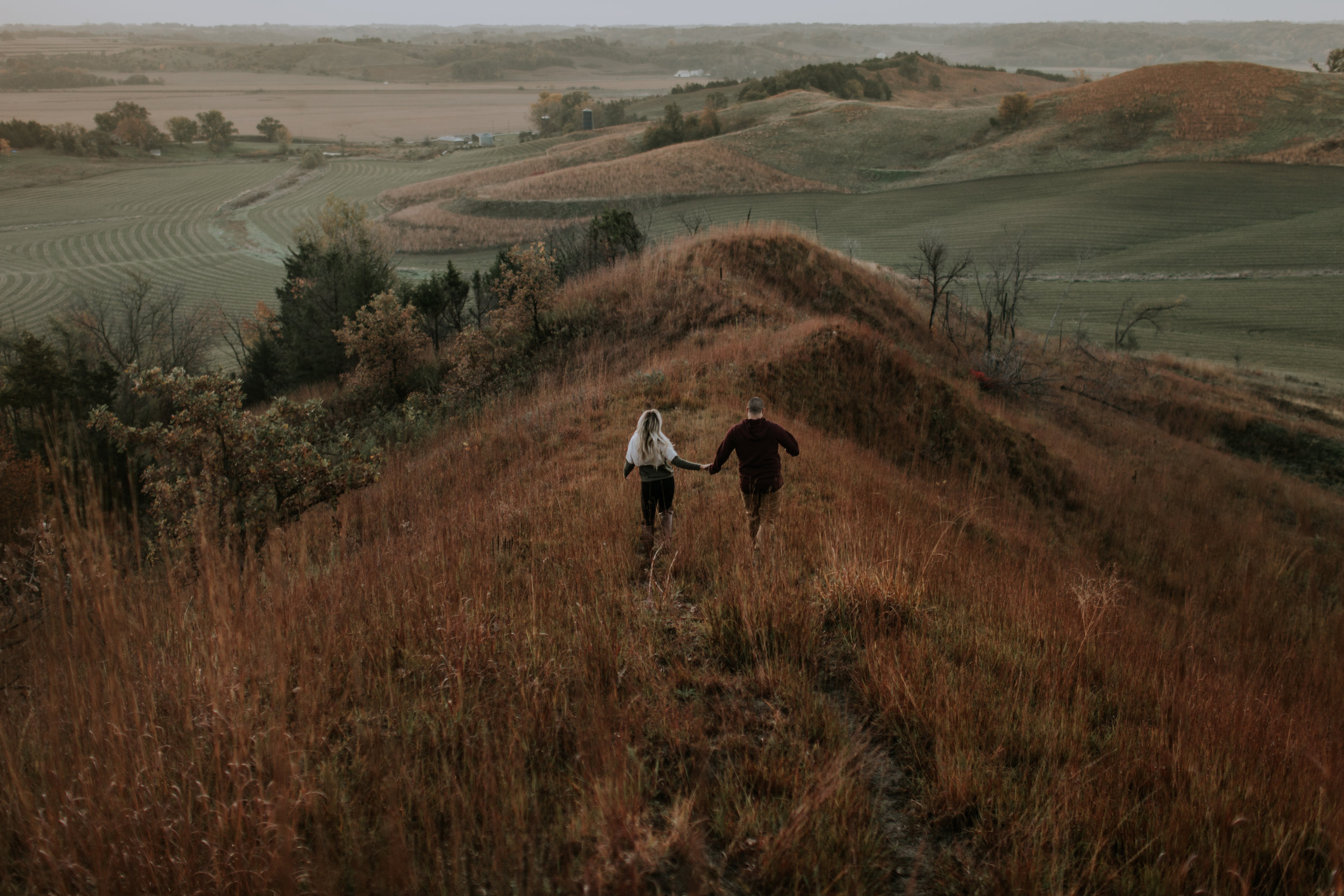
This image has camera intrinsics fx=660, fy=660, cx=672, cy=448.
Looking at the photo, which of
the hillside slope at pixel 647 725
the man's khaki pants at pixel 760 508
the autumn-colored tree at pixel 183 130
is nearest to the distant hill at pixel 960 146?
the man's khaki pants at pixel 760 508

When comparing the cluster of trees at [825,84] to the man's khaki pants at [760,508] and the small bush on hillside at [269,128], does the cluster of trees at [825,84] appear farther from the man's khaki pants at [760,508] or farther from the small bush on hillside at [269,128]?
the man's khaki pants at [760,508]

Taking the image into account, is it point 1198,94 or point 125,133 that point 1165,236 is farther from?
Result: point 125,133

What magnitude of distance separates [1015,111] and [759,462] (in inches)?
3292

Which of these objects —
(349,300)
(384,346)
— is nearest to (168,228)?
(349,300)

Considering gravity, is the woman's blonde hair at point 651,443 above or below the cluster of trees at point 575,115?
below

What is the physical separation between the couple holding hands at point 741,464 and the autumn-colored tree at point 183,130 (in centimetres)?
15164

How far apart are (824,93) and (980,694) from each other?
358 ft

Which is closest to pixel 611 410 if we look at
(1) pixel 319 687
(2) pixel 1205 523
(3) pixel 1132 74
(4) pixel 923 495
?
(4) pixel 923 495

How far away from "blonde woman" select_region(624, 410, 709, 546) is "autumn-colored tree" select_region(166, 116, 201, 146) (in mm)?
151528

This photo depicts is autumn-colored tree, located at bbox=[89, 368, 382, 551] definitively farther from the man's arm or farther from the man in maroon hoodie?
the man in maroon hoodie

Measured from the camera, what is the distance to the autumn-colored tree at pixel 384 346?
20.3 meters

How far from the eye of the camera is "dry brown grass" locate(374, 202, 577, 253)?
2427 inches

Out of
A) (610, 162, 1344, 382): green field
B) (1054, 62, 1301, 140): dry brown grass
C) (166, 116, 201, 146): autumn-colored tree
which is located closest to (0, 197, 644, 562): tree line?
(610, 162, 1344, 382): green field

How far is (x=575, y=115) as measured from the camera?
128m
